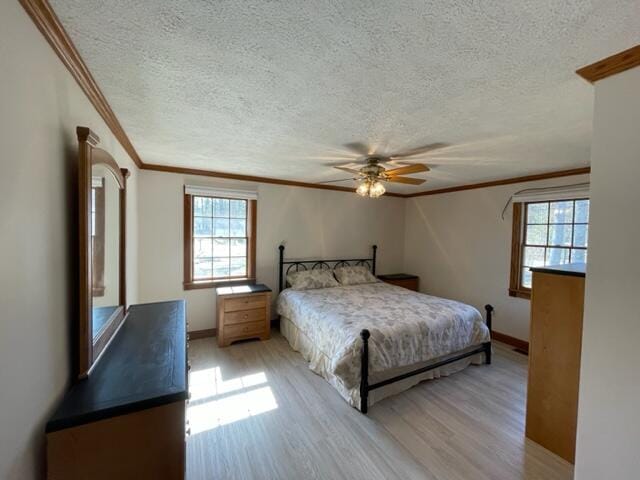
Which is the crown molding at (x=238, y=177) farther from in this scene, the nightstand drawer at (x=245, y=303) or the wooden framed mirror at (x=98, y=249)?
the nightstand drawer at (x=245, y=303)

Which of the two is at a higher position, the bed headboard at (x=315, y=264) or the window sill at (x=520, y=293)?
the bed headboard at (x=315, y=264)

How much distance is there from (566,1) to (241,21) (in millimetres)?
1107

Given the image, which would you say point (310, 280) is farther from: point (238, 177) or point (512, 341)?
point (512, 341)

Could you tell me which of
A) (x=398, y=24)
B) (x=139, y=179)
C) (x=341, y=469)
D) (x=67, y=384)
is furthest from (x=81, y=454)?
(x=139, y=179)

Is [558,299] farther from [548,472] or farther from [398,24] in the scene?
[398,24]

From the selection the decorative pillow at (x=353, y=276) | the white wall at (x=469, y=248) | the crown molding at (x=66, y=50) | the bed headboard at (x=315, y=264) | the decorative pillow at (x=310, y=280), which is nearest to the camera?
the crown molding at (x=66, y=50)

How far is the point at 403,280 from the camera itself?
5.19m

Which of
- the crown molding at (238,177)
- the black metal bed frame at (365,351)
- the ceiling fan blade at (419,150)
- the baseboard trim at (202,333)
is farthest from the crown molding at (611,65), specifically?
the baseboard trim at (202,333)

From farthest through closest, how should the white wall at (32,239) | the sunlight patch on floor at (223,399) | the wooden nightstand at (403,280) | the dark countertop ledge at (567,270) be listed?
the wooden nightstand at (403,280) → the sunlight patch on floor at (223,399) → the dark countertop ledge at (567,270) → the white wall at (32,239)

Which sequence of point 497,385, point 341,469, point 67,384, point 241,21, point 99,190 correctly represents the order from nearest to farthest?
1. point 241,21
2. point 67,384
3. point 99,190
4. point 341,469
5. point 497,385

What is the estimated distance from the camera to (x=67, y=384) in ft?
3.75

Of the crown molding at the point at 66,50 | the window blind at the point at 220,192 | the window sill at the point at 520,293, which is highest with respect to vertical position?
the crown molding at the point at 66,50

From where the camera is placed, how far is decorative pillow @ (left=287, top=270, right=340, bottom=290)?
13.6 ft

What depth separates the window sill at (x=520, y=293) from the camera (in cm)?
372
